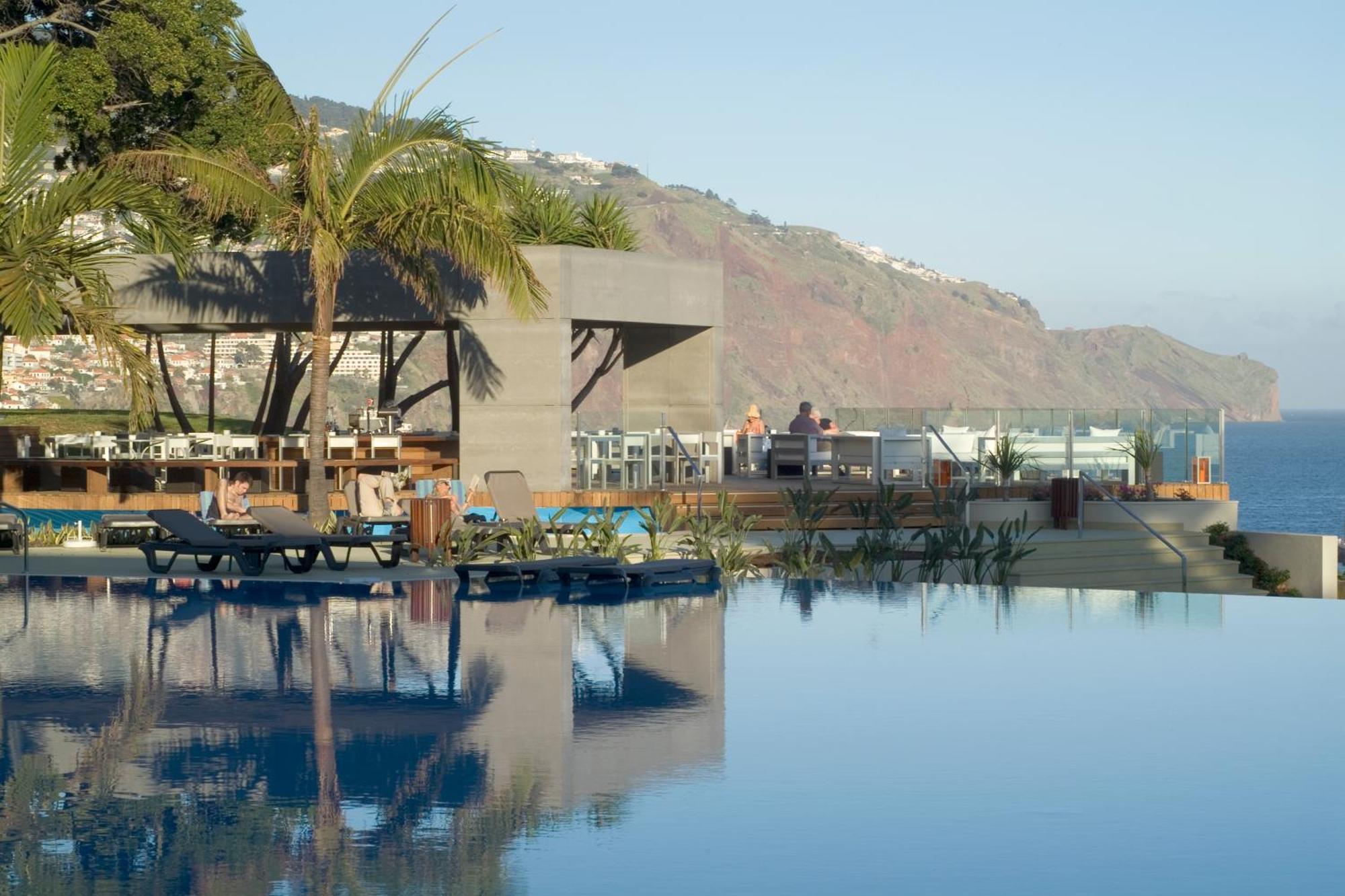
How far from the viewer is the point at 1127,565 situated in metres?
18.3

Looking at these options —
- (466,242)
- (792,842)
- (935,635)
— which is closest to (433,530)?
(466,242)

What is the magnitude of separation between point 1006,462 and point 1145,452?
1981mm

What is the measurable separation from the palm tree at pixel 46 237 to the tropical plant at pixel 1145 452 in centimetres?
1194

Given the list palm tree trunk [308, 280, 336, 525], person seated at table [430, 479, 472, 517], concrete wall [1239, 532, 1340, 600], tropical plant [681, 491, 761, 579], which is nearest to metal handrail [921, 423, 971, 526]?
concrete wall [1239, 532, 1340, 600]

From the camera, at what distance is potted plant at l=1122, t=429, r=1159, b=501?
68.6 feet

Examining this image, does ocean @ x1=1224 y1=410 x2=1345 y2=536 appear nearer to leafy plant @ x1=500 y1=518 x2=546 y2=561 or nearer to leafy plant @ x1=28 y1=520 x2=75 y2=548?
leafy plant @ x1=500 y1=518 x2=546 y2=561

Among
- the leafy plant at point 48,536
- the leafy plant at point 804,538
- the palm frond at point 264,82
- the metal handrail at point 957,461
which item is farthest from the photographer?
the palm frond at point 264,82

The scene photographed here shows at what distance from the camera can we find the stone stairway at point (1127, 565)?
1736 cm

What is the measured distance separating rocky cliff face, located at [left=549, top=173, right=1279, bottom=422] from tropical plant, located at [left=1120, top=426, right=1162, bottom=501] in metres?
95.6

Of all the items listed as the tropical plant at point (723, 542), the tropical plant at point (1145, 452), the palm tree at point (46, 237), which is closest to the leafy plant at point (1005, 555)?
the tropical plant at point (723, 542)

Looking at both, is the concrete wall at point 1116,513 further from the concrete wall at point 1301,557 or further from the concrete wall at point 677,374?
the concrete wall at point 677,374

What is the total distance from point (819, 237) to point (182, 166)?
451ft

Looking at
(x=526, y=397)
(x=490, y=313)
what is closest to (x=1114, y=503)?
(x=526, y=397)

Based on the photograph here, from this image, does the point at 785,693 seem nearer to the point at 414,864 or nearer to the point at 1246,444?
the point at 414,864
